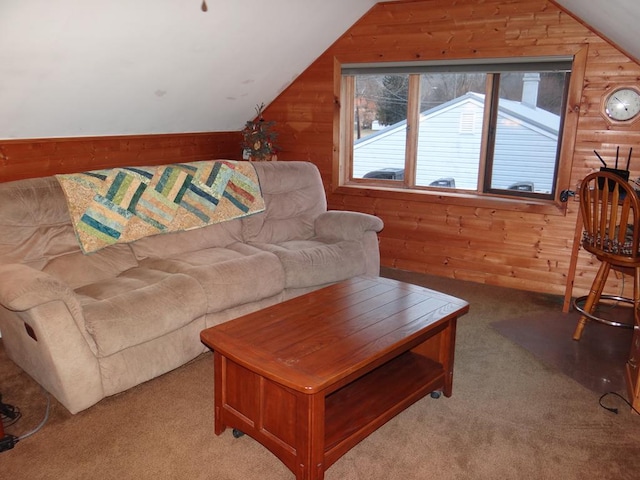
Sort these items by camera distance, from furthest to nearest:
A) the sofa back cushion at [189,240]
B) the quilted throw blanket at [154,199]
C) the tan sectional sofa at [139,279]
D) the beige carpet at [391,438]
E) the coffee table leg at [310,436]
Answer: the sofa back cushion at [189,240]
the quilted throw blanket at [154,199]
the tan sectional sofa at [139,279]
the beige carpet at [391,438]
the coffee table leg at [310,436]

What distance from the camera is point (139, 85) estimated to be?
3.44m

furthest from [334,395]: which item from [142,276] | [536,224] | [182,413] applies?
[536,224]

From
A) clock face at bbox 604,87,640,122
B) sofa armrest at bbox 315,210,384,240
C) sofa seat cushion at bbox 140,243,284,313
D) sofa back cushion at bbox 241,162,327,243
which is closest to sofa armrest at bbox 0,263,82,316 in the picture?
sofa seat cushion at bbox 140,243,284,313

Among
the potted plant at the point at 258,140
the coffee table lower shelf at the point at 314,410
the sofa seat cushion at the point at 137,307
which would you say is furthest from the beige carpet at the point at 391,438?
the potted plant at the point at 258,140

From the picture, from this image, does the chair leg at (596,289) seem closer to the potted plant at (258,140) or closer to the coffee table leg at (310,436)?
the coffee table leg at (310,436)

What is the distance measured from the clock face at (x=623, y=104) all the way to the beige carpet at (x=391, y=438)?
1.83 m

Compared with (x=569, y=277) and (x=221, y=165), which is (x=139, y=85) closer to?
(x=221, y=165)

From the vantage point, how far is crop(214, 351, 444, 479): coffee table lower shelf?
1.84 metres

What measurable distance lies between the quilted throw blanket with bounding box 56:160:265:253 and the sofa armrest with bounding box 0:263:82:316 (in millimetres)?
595

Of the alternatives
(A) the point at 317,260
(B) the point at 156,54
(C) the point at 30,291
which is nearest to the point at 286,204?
(A) the point at 317,260

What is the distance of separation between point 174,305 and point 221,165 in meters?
1.33

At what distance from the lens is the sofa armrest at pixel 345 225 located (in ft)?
11.8

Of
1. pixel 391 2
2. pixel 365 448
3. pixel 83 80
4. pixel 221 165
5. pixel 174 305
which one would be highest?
pixel 391 2

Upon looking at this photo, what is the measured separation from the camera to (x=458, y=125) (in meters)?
4.14
